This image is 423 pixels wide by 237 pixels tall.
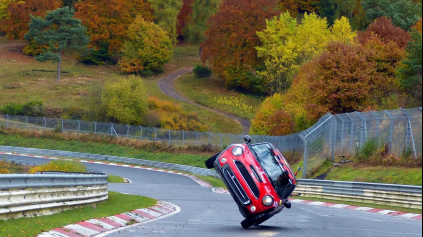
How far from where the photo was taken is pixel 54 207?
12969 millimetres

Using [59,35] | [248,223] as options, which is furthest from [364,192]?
[59,35]

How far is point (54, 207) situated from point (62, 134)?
38.4 m

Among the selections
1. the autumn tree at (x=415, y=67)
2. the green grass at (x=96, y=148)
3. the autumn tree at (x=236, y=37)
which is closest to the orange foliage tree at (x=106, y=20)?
the autumn tree at (x=236, y=37)

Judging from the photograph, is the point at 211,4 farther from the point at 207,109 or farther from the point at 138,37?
the point at 207,109

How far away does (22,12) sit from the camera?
84625 millimetres

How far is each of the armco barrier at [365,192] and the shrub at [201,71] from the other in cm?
5382

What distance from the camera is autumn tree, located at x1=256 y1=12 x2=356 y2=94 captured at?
56812mm

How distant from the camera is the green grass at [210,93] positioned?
214ft

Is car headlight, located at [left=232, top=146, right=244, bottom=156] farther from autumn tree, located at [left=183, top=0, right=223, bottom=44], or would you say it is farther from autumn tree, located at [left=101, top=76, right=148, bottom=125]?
autumn tree, located at [left=183, top=0, right=223, bottom=44]

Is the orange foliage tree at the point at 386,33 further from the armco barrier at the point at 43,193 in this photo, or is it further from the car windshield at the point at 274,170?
the armco barrier at the point at 43,193

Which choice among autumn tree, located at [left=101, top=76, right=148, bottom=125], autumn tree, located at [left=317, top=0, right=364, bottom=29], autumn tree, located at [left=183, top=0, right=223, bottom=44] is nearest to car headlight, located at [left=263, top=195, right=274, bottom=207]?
autumn tree, located at [left=101, top=76, right=148, bottom=125]

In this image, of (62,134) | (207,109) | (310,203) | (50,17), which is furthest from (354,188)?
(50,17)

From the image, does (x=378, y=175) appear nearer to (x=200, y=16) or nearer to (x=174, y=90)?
(x=174, y=90)

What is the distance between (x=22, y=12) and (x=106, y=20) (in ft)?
43.3
